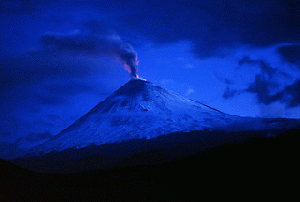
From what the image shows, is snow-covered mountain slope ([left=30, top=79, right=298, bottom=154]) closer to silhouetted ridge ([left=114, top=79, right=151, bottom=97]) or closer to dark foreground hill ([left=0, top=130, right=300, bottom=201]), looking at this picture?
silhouetted ridge ([left=114, top=79, right=151, bottom=97])

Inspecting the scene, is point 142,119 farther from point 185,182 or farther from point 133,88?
point 185,182

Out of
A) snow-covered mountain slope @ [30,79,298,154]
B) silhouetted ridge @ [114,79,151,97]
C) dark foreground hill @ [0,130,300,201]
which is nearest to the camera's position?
dark foreground hill @ [0,130,300,201]

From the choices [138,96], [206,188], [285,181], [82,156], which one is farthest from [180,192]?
[138,96]

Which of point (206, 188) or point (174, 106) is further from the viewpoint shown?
point (174, 106)

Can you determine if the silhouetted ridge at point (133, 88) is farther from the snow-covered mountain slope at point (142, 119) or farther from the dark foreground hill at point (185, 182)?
the dark foreground hill at point (185, 182)

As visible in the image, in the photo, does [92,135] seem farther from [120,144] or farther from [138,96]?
[138,96]

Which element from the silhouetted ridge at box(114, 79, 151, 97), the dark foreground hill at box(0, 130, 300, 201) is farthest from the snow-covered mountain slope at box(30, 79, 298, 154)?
the dark foreground hill at box(0, 130, 300, 201)

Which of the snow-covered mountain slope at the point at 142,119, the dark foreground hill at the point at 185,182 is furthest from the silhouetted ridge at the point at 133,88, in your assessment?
the dark foreground hill at the point at 185,182
